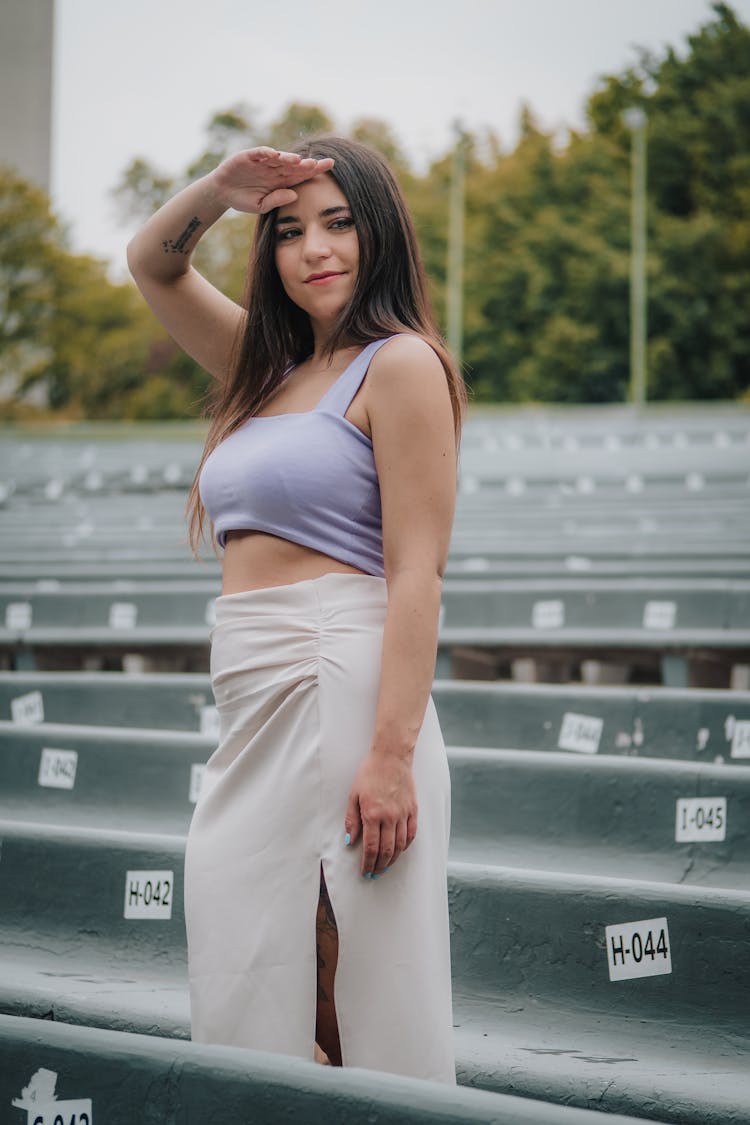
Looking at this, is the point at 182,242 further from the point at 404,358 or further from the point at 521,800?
the point at 521,800

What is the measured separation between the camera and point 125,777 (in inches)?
115

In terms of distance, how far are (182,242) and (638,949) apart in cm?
136

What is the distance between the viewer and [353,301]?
5.40ft

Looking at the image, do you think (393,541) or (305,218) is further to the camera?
(305,218)

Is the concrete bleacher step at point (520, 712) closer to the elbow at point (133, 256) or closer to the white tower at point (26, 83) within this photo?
the elbow at point (133, 256)

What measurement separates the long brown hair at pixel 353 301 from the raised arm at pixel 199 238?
45mm

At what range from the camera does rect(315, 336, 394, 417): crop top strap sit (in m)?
1.57

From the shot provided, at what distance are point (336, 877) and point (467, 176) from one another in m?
40.6

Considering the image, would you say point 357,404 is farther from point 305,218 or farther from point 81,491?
point 81,491

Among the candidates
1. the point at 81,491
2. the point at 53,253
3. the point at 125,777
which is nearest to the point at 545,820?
the point at 125,777

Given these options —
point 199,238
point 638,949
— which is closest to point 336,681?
point 199,238

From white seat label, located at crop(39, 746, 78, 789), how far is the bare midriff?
59.6 inches

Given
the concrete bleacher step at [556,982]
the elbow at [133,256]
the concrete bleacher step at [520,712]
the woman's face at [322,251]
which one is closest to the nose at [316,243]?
the woman's face at [322,251]

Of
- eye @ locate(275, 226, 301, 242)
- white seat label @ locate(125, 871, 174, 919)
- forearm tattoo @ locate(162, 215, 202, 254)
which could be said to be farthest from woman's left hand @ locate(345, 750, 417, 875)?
white seat label @ locate(125, 871, 174, 919)
